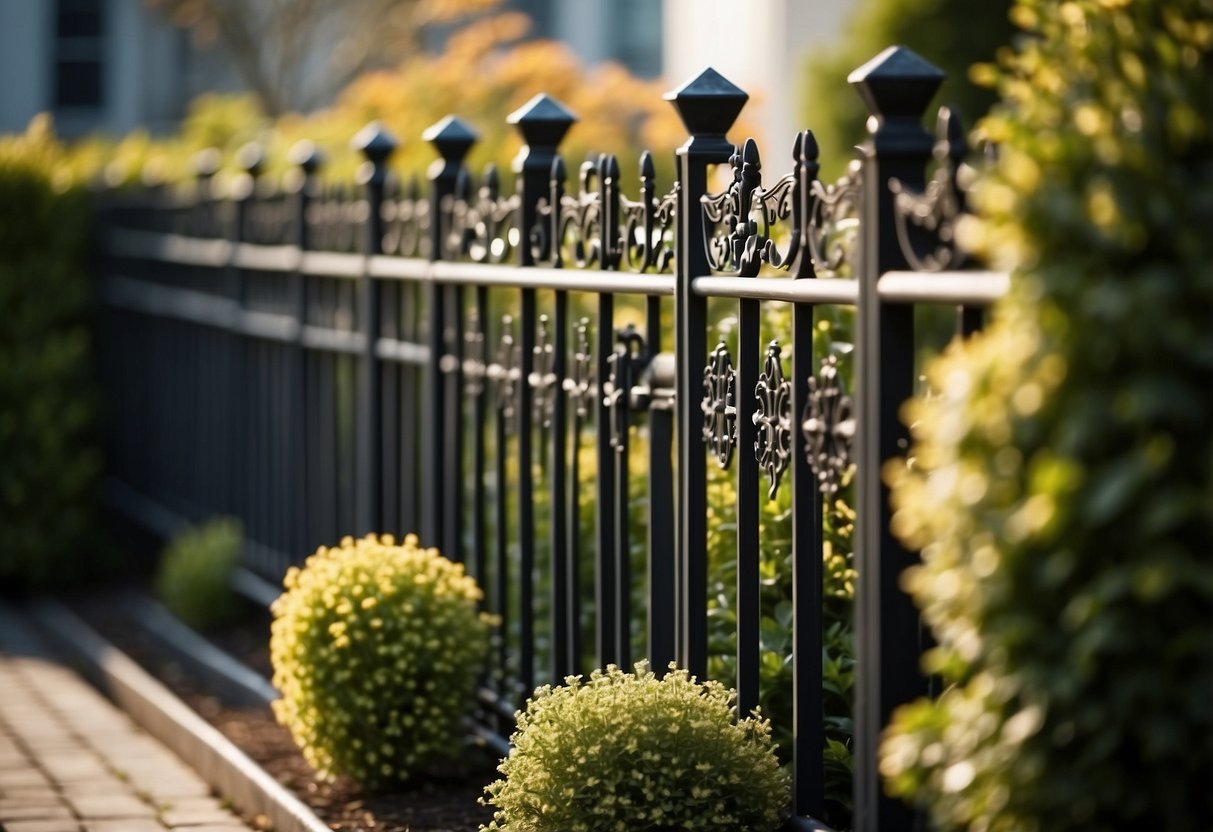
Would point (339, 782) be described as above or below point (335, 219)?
below

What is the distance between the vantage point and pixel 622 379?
4.69 metres

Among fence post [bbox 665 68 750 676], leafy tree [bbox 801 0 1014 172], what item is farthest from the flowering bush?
leafy tree [bbox 801 0 1014 172]

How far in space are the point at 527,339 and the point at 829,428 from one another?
1916 mm

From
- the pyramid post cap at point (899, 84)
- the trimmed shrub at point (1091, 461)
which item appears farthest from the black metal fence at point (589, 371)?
the trimmed shrub at point (1091, 461)

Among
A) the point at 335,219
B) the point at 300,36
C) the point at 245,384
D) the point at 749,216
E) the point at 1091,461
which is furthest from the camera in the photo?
the point at 300,36

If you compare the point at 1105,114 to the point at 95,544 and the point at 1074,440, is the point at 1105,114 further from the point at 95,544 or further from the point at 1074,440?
the point at 95,544

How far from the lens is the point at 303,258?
7.46 m

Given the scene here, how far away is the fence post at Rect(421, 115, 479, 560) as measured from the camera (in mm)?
5902

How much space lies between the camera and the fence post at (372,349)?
6.58 meters

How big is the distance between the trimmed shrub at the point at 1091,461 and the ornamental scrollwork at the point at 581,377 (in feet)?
8.03

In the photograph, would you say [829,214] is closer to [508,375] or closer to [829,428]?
[829,428]

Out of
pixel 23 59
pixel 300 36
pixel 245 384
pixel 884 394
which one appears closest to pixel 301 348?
pixel 245 384

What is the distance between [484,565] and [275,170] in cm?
529

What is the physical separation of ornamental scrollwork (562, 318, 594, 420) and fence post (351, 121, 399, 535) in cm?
170
